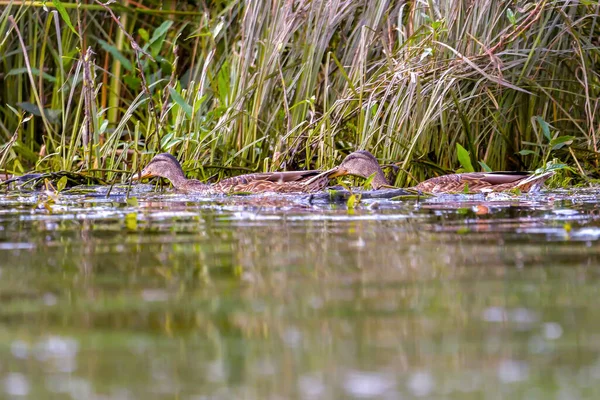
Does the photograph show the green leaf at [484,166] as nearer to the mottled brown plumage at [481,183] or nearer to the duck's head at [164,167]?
the mottled brown plumage at [481,183]

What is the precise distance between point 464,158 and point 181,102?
223cm

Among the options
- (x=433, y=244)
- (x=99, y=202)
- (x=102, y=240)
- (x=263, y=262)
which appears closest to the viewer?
(x=263, y=262)

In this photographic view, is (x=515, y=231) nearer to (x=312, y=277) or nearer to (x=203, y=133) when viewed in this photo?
(x=312, y=277)

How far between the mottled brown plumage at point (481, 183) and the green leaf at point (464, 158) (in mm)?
294

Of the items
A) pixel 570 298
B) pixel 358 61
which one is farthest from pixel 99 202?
pixel 570 298

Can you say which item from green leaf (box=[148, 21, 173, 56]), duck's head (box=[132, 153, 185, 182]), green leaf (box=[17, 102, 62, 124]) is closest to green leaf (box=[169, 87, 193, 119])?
duck's head (box=[132, 153, 185, 182])

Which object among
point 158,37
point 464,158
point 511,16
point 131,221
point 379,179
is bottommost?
point 379,179

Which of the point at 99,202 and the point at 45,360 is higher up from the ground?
the point at 45,360

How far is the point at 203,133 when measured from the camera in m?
8.59

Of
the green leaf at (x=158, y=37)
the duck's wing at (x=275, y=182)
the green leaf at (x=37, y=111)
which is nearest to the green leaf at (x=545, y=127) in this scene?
the duck's wing at (x=275, y=182)

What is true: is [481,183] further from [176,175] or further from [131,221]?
[131,221]

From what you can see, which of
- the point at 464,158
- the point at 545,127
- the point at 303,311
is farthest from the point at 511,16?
the point at 303,311

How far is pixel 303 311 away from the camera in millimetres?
2754

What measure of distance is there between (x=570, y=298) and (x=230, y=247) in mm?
1601
